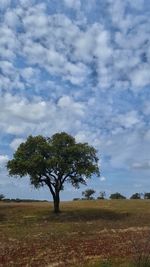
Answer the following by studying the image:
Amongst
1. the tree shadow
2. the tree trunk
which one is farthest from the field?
the tree trunk

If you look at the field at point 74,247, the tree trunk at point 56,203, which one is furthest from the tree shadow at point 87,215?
the tree trunk at point 56,203

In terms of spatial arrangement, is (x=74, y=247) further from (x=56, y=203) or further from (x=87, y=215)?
(x=56, y=203)

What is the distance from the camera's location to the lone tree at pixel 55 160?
80375 millimetres

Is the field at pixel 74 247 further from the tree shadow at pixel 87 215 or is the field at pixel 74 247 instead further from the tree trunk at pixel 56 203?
the tree trunk at pixel 56 203

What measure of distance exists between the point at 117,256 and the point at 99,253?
223 cm

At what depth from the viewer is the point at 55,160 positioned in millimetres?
79188

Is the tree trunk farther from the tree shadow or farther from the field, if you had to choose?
the field

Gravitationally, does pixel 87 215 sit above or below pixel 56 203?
below

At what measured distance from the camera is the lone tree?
264 feet

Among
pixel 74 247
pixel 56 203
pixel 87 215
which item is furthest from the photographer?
pixel 56 203

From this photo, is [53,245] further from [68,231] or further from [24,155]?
[24,155]

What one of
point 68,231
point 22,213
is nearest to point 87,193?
point 22,213

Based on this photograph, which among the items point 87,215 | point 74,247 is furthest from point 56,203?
point 74,247

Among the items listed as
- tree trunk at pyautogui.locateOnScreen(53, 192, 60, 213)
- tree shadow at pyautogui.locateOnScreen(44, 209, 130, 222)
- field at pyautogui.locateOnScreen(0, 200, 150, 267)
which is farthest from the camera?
tree trunk at pyautogui.locateOnScreen(53, 192, 60, 213)
